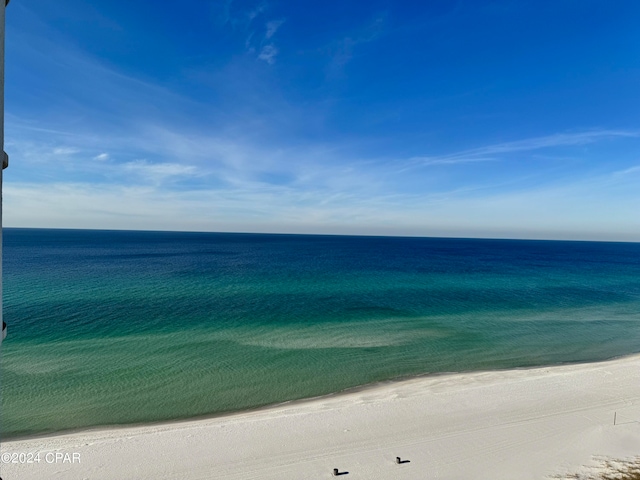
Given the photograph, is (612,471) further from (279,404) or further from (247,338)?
(247,338)

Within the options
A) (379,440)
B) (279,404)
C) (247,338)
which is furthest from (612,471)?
(247,338)

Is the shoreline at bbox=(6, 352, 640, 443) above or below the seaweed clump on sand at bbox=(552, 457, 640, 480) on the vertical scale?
below

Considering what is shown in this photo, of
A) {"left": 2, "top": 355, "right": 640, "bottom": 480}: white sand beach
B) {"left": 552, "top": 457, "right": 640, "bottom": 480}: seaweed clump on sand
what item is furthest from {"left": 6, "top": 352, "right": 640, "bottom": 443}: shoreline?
{"left": 552, "top": 457, "right": 640, "bottom": 480}: seaweed clump on sand

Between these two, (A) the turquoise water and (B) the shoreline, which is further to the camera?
(A) the turquoise water

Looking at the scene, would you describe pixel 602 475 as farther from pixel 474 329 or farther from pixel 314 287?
pixel 314 287

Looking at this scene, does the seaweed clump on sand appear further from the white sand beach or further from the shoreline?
the shoreline

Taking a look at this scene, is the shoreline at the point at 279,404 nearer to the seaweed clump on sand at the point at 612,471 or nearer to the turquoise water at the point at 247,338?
the turquoise water at the point at 247,338

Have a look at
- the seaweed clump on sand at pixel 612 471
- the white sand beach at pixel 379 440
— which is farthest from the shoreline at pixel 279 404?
the seaweed clump on sand at pixel 612 471

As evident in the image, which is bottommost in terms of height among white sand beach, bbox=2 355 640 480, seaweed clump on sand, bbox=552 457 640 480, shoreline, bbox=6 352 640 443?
shoreline, bbox=6 352 640 443
